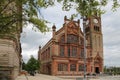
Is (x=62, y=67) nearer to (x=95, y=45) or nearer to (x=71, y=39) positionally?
(x=71, y=39)

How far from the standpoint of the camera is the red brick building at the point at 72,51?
7462cm

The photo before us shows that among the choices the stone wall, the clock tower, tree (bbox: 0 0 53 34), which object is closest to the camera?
tree (bbox: 0 0 53 34)

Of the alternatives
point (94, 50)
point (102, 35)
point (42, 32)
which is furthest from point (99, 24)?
point (42, 32)

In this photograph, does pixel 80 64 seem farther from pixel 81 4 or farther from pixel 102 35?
pixel 81 4

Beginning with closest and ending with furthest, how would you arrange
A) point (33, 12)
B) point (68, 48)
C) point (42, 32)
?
point (33, 12) < point (42, 32) < point (68, 48)

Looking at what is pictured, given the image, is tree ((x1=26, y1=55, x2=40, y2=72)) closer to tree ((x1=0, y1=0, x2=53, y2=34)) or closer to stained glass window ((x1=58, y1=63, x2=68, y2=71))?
stained glass window ((x1=58, y1=63, x2=68, y2=71))

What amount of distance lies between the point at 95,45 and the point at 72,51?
409 inches

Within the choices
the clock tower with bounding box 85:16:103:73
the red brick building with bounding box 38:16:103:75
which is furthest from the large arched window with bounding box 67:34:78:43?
the clock tower with bounding box 85:16:103:73

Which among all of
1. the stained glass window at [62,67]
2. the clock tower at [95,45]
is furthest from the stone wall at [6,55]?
the clock tower at [95,45]

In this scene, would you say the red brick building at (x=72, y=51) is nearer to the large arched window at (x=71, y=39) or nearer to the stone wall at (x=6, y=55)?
the large arched window at (x=71, y=39)

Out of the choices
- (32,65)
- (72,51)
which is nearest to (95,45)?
(72,51)

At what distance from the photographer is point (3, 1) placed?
8.52 meters

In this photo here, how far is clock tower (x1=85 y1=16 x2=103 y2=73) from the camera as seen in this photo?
274 ft

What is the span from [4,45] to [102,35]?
71427mm
